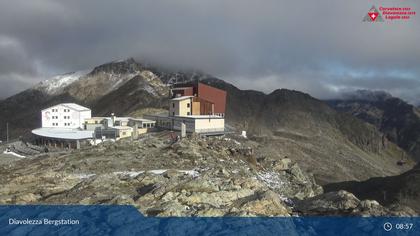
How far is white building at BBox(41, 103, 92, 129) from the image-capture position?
79.6 metres

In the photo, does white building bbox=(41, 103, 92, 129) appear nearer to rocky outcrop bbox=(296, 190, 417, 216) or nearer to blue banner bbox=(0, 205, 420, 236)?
blue banner bbox=(0, 205, 420, 236)

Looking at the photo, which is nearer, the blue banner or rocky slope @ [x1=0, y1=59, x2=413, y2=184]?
the blue banner

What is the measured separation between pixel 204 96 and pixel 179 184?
167 feet

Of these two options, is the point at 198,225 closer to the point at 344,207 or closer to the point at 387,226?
the point at 344,207

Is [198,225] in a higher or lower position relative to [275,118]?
lower

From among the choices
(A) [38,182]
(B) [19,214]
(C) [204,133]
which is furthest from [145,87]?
(B) [19,214]

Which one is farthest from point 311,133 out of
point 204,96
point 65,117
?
point 65,117

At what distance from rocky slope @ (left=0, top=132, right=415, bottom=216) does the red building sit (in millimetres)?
24827

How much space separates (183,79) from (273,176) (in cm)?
16231

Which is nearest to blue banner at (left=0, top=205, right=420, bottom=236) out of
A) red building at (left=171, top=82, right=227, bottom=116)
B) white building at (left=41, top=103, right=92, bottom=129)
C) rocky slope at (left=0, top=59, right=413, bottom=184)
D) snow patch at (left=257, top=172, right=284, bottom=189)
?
snow patch at (left=257, top=172, right=284, bottom=189)

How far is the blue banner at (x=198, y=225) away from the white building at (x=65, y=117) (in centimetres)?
6395

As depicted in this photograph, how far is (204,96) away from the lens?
72.2 m

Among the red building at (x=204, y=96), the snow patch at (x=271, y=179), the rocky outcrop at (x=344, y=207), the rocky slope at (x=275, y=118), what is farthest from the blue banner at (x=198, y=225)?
the rocky slope at (x=275, y=118)

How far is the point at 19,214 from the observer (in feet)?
61.4
